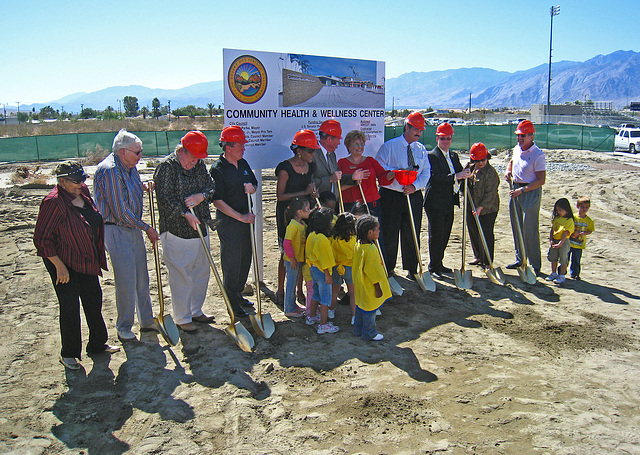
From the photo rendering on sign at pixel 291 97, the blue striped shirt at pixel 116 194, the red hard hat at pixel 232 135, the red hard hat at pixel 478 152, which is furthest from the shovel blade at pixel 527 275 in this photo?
the blue striped shirt at pixel 116 194

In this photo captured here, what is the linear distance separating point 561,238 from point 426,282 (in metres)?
1.86

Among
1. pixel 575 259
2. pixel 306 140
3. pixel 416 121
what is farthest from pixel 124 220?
pixel 575 259

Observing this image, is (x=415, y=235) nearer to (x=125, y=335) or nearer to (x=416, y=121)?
(x=416, y=121)

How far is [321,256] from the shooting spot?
199 inches

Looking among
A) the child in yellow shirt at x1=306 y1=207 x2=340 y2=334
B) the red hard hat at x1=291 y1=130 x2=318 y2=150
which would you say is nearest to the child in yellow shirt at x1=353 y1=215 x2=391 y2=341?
the child in yellow shirt at x1=306 y1=207 x2=340 y2=334

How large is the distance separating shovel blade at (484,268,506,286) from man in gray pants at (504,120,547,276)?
16.6 inches

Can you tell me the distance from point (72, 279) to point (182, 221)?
111 cm

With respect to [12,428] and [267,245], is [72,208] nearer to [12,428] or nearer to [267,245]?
[12,428]

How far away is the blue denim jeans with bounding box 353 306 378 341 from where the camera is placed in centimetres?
498

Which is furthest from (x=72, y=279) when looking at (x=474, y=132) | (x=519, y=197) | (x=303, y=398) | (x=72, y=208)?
(x=474, y=132)

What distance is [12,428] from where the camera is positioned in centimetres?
363

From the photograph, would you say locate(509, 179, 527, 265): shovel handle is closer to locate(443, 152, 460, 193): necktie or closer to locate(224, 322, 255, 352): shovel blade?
locate(443, 152, 460, 193): necktie

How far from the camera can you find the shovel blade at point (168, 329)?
194 inches

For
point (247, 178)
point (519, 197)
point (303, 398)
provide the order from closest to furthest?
point (303, 398) < point (247, 178) < point (519, 197)
